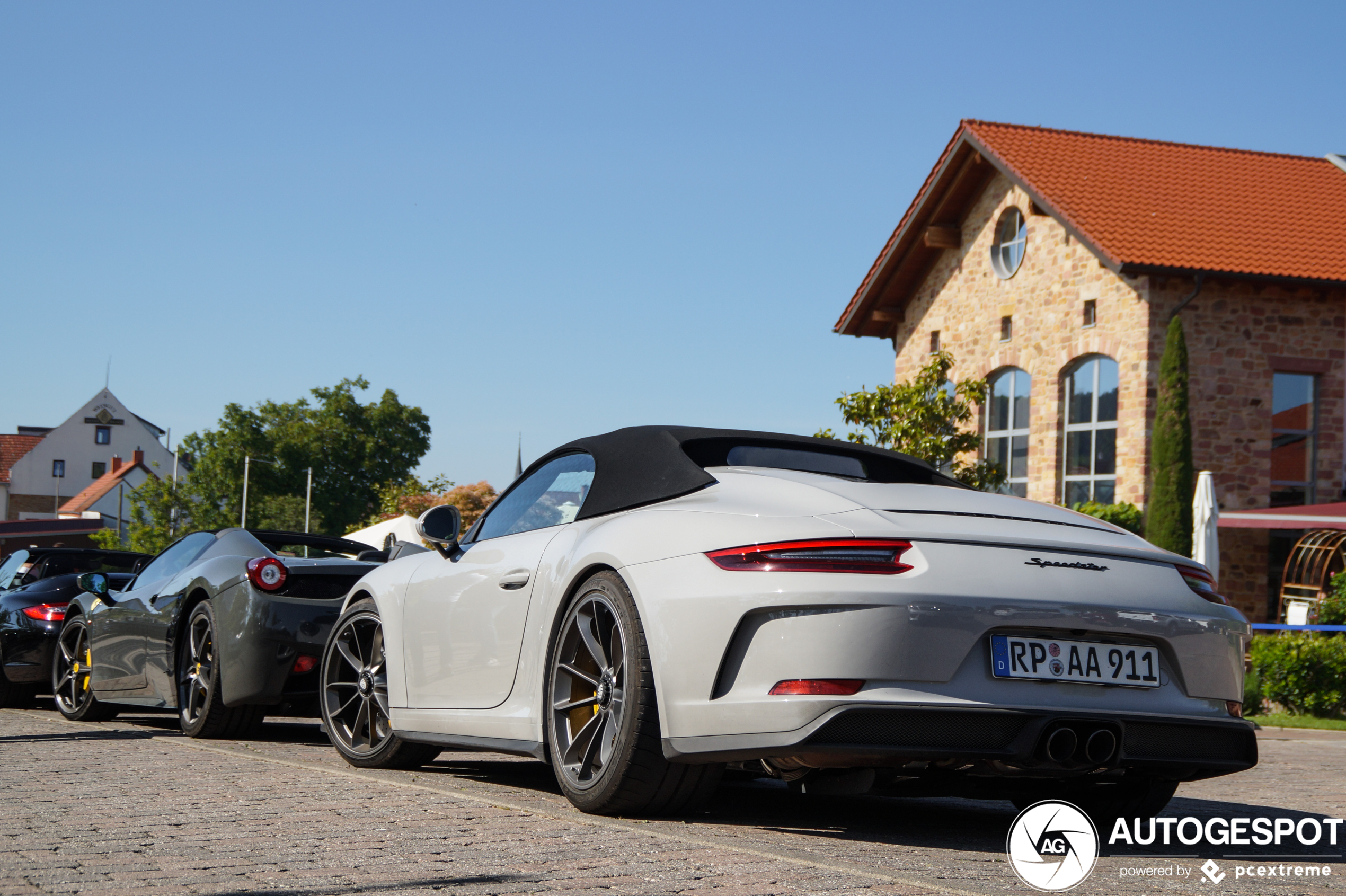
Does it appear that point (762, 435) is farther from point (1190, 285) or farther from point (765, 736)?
point (1190, 285)

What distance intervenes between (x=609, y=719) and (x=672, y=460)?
94 centimetres

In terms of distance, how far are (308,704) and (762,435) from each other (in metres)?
3.47

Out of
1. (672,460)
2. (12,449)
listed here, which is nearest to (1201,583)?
(672,460)

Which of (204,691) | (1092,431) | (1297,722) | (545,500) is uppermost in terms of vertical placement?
(1092,431)

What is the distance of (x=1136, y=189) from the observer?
83.8 ft

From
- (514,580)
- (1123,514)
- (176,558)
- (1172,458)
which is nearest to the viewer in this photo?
(514,580)

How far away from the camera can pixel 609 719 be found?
15.3 feet

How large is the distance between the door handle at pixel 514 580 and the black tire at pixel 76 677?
529 centimetres

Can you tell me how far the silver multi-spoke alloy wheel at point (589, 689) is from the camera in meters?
4.65

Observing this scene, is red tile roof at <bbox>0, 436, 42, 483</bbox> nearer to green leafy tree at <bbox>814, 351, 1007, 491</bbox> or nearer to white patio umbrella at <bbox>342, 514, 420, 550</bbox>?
white patio umbrella at <bbox>342, 514, 420, 550</bbox>

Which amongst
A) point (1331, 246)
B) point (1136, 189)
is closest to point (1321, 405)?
point (1331, 246)

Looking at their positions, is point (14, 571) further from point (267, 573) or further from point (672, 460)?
point (672, 460)

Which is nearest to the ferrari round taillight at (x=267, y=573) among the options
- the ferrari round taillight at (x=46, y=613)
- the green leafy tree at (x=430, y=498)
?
the ferrari round taillight at (x=46, y=613)

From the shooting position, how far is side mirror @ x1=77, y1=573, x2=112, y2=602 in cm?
963
